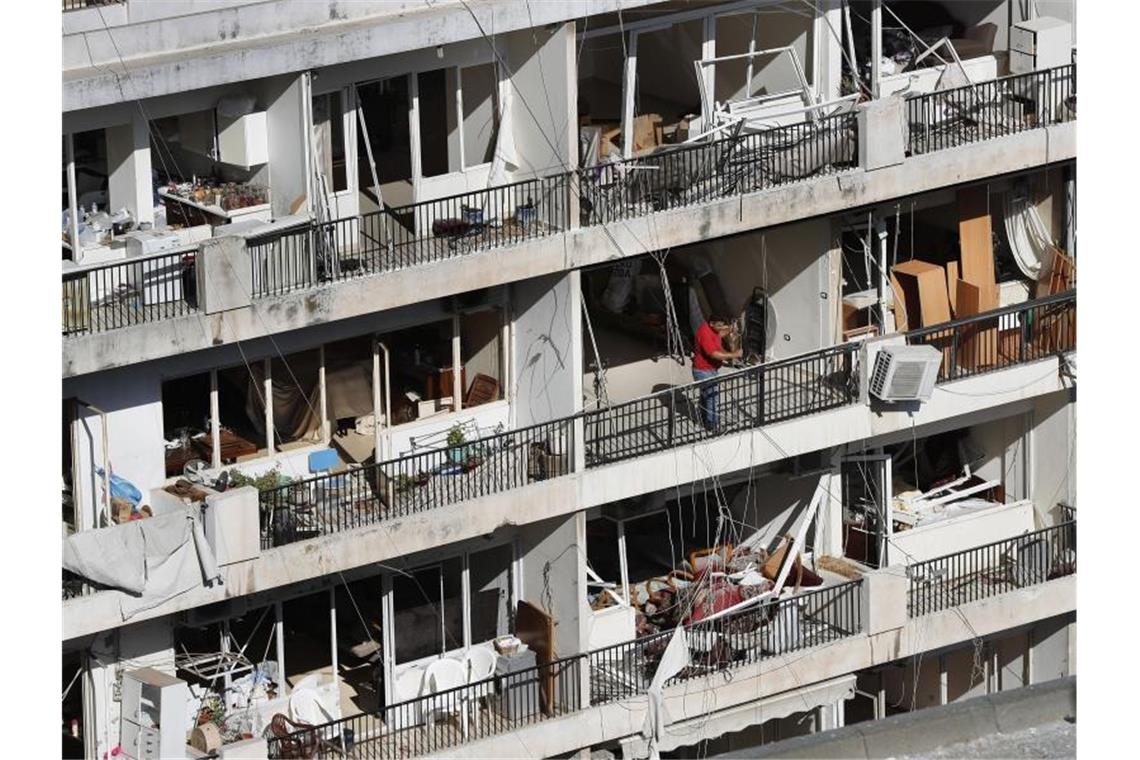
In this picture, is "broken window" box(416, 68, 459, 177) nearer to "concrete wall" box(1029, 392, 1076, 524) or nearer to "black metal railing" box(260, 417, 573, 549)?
"black metal railing" box(260, 417, 573, 549)

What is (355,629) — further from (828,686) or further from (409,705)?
(828,686)

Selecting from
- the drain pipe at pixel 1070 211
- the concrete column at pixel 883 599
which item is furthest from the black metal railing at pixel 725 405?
the drain pipe at pixel 1070 211

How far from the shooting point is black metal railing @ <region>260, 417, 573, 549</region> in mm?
56125

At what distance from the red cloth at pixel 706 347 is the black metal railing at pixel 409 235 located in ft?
14.0

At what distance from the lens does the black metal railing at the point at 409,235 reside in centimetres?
5522

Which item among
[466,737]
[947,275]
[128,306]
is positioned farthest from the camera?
[947,275]

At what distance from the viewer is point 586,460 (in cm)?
5881

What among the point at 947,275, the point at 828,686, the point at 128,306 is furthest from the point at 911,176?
the point at 128,306

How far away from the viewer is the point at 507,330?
193ft

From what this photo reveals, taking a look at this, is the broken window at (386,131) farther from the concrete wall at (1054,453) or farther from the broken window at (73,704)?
the concrete wall at (1054,453)

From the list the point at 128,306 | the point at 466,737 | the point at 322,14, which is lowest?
the point at 466,737

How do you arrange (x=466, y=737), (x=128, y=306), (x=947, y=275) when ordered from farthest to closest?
(x=947, y=275) → (x=466, y=737) → (x=128, y=306)

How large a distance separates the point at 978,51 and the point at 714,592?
28.2ft

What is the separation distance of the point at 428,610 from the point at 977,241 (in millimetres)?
9543
